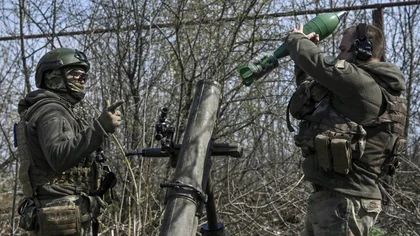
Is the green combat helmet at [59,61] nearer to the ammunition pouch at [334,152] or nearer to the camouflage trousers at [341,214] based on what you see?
the ammunition pouch at [334,152]

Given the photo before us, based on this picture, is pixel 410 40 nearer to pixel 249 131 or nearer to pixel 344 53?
pixel 249 131

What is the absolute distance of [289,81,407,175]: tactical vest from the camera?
4.30 meters

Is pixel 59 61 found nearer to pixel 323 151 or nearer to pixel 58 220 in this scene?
pixel 58 220

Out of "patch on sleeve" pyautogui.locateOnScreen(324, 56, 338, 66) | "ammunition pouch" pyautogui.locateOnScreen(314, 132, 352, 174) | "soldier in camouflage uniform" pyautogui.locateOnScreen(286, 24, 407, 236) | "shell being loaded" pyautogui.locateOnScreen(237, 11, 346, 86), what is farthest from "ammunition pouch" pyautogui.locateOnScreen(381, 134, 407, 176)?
"shell being loaded" pyautogui.locateOnScreen(237, 11, 346, 86)

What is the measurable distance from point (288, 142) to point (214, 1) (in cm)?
192

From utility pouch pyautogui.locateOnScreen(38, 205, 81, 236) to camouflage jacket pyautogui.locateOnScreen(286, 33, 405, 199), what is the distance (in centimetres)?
152

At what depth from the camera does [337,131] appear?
173 inches

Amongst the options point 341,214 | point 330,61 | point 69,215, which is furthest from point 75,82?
point 341,214

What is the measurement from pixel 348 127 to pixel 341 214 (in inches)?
21.4

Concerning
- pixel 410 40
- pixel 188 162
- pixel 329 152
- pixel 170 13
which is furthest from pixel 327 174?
pixel 410 40

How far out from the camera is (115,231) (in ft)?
23.4

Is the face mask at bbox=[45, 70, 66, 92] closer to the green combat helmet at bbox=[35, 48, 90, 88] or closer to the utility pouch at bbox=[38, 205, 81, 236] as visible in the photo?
the green combat helmet at bbox=[35, 48, 90, 88]

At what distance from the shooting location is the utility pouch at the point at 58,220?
14.6 ft

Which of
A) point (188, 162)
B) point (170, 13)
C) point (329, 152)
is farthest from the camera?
point (170, 13)
